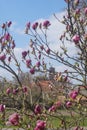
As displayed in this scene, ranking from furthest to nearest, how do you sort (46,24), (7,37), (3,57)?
(7,37) → (46,24) → (3,57)

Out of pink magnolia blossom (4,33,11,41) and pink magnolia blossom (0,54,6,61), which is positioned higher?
pink magnolia blossom (4,33,11,41)

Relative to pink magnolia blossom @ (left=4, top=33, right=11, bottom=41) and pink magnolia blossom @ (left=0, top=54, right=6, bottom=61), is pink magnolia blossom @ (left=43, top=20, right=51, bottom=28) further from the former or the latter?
pink magnolia blossom @ (left=0, top=54, right=6, bottom=61)

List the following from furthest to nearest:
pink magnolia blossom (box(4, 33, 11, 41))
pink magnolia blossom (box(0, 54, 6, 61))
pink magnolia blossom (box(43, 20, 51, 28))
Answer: pink magnolia blossom (box(4, 33, 11, 41)), pink magnolia blossom (box(43, 20, 51, 28)), pink magnolia blossom (box(0, 54, 6, 61))

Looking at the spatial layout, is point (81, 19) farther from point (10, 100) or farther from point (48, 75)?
point (10, 100)

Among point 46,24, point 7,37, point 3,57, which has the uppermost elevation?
point 46,24

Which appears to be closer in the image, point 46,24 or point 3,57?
point 3,57

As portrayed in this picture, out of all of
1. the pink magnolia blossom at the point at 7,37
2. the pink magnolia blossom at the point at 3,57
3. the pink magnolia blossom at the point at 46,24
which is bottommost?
the pink magnolia blossom at the point at 3,57

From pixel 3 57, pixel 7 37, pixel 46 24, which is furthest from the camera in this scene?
pixel 7 37

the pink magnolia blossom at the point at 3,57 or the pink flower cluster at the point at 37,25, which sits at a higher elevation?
the pink flower cluster at the point at 37,25

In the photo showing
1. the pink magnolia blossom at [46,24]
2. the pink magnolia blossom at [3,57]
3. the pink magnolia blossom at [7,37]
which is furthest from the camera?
the pink magnolia blossom at [7,37]

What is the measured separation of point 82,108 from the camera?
12.1 feet

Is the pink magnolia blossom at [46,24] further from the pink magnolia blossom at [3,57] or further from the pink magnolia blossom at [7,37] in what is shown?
the pink magnolia blossom at [3,57]

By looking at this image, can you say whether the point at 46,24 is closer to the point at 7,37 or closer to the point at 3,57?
the point at 7,37

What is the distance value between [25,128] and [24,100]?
18.9 inches
